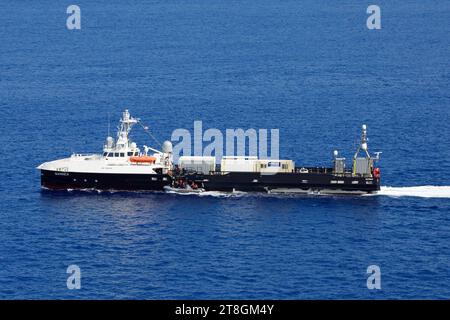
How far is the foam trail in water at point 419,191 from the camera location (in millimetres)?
187125

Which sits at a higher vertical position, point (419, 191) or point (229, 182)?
point (229, 182)

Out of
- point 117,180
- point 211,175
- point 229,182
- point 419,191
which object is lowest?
point 419,191

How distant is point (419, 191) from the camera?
18825 cm

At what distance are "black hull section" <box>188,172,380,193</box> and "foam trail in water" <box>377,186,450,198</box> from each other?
1.93m

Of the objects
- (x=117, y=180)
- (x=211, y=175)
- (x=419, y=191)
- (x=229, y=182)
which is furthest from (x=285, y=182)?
(x=117, y=180)

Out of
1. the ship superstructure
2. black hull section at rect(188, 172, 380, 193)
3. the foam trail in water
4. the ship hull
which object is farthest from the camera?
the ship superstructure

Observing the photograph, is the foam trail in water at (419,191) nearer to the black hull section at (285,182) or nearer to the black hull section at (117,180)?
the black hull section at (285,182)

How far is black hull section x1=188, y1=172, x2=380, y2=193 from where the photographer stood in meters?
190

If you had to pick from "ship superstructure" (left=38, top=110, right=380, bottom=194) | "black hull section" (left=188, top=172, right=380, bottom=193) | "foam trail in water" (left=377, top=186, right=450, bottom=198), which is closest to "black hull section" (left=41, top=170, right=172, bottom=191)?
"ship superstructure" (left=38, top=110, right=380, bottom=194)

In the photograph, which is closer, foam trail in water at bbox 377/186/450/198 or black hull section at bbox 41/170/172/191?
foam trail in water at bbox 377/186/450/198

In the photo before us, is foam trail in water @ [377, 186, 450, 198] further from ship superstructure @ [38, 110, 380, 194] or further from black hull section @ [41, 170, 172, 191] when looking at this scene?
black hull section @ [41, 170, 172, 191]

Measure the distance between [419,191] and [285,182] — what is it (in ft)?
66.0

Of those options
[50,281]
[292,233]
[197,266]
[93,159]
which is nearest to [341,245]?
[292,233]

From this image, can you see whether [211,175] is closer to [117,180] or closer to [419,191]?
[117,180]
